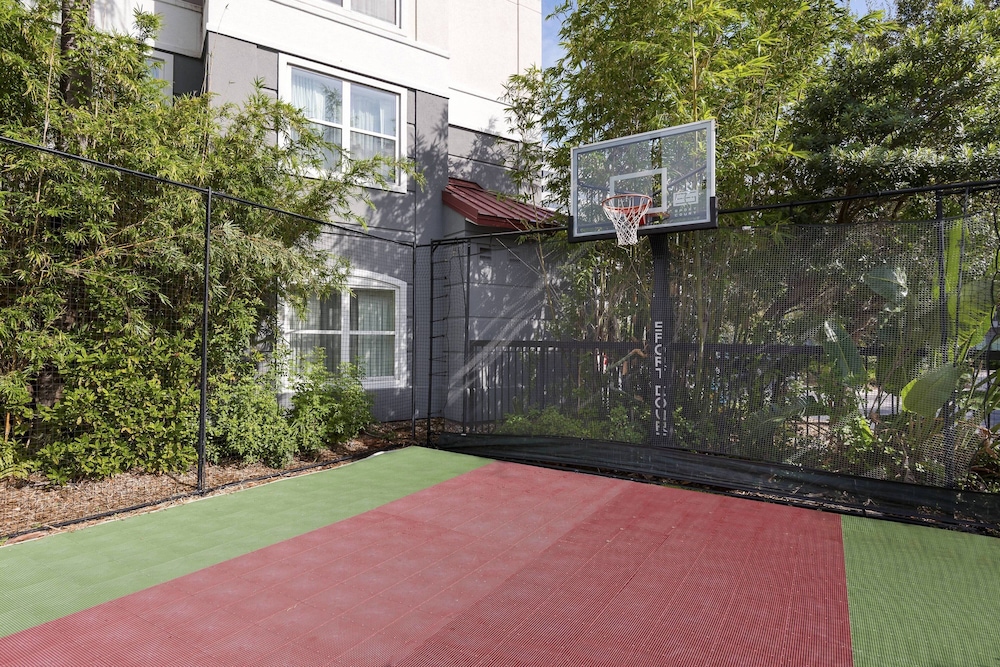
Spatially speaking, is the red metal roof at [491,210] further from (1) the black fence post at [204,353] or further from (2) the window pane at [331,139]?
(1) the black fence post at [204,353]

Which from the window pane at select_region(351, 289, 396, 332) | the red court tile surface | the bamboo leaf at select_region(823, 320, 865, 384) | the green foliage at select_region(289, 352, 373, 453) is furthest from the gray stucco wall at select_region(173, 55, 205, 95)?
the bamboo leaf at select_region(823, 320, 865, 384)

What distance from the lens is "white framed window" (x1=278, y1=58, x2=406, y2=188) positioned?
706cm

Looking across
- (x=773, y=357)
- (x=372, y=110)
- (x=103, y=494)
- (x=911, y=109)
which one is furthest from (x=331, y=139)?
(x=911, y=109)

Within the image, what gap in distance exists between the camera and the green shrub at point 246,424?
17.4 feet

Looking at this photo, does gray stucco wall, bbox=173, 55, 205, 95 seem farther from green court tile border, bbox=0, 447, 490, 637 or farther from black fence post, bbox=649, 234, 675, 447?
black fence post, bbox=649, 234, 675, 447

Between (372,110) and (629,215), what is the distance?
14.1 feet

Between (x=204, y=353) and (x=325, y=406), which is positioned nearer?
(x=204, y=353)

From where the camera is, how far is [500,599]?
9.60ft

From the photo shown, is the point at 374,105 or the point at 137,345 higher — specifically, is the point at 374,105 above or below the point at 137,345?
above

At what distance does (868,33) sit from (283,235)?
20.8 feet

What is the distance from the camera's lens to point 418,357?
7238 millimetres

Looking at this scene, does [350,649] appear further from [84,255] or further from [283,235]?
[283,235]

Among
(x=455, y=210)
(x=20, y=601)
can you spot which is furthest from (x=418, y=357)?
(x=20, y=601)

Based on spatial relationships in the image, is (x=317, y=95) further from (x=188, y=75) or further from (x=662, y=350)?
(x=662, y=350)
